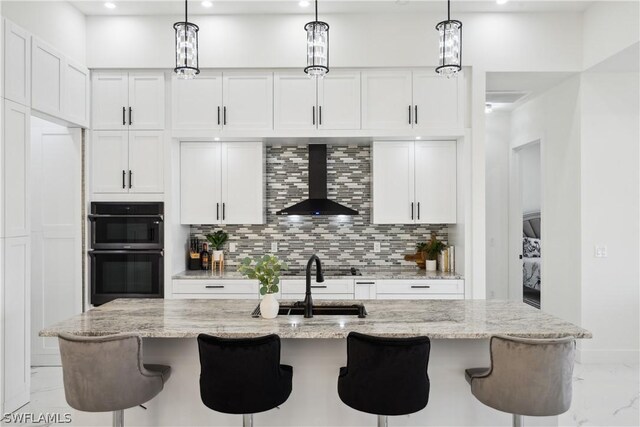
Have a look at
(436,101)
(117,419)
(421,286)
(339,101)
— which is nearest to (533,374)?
(117,419)

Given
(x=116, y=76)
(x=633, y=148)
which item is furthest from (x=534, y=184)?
(x=116, y=76)

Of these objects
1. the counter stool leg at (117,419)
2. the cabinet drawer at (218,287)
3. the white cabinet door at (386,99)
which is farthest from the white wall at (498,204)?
the counter stool leg at (117,419)

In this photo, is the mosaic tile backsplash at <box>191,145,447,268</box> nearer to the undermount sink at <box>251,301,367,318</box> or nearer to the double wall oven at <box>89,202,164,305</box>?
the double wall oven at <box>89,202,164,305</box>

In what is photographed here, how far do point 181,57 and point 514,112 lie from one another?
16.5ft

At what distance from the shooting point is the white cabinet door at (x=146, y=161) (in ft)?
14.3

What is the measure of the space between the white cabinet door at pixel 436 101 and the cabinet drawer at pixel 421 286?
Result: 5.08ft

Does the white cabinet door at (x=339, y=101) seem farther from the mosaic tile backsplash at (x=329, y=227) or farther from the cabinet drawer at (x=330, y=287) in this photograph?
the cabinet drawer at (x=330, y=287)

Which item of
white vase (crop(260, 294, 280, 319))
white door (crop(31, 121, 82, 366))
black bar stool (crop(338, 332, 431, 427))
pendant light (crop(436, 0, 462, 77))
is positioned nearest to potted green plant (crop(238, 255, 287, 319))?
white vase (crop(260, 294, 280, 319))

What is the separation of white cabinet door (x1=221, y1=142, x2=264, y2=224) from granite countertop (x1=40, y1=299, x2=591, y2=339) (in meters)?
1.75

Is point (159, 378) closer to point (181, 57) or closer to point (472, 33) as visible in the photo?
point (181, 57)

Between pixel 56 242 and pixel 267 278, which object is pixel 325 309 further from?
pixel 56 242

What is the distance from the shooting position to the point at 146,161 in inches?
A: 171

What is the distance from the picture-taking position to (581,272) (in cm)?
431

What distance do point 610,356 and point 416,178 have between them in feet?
8.63
